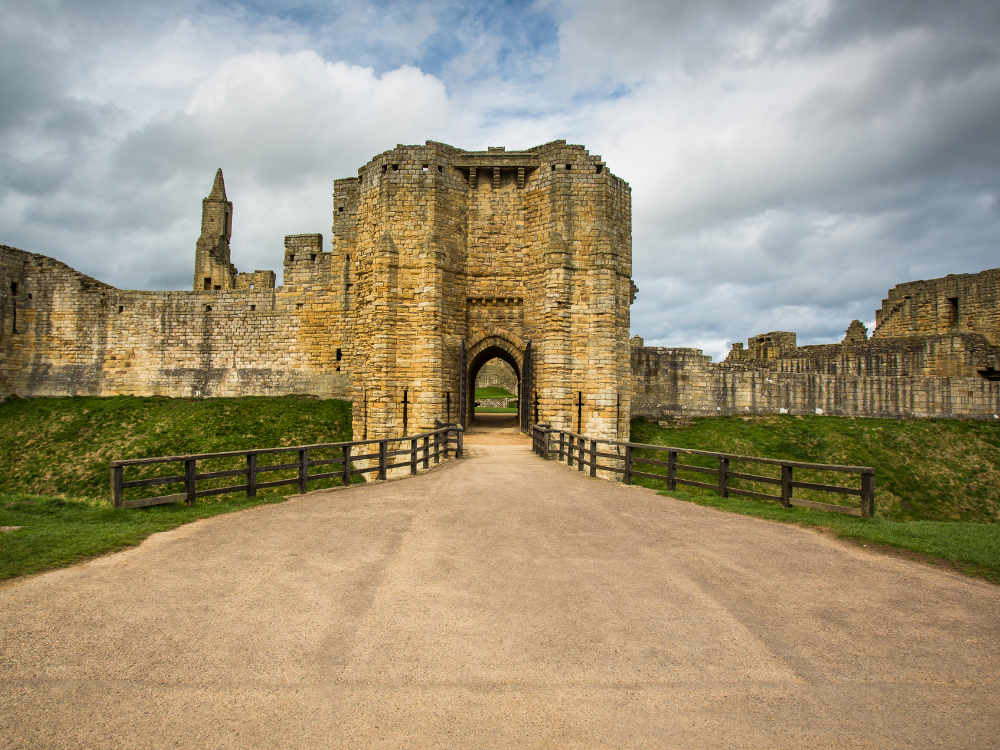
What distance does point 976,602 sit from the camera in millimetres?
4965

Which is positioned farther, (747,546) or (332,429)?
(332,429)

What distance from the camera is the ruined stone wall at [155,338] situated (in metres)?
25.7

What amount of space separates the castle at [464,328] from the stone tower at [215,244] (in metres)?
11.9

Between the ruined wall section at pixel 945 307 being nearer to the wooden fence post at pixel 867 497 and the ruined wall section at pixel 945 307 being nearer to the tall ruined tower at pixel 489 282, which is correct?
the tall ruined tower at pixel 489 282

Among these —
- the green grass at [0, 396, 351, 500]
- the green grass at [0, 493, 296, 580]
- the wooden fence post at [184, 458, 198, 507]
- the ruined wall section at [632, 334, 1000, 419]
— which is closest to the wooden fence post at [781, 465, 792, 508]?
the green grass at [0, 493, 296, 580]

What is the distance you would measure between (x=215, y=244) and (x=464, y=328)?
28619 millimetres

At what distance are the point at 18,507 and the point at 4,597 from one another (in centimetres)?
492

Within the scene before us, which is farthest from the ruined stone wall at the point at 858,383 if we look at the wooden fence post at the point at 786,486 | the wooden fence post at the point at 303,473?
the wooden fence post at the point at 303,473

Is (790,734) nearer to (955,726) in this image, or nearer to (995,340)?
(955,726)

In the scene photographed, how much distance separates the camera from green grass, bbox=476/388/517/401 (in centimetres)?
4622

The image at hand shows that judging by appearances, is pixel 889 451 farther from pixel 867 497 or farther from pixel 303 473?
pixel 303 473

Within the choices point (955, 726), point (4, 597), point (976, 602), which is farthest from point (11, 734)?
point (976, 602)

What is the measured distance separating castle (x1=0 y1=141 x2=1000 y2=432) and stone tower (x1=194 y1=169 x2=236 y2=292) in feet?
39.1

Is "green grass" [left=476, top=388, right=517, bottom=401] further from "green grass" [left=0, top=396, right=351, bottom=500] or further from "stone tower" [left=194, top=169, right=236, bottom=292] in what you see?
"green grass" [left=0, top=396, right=351, bottom=500]
